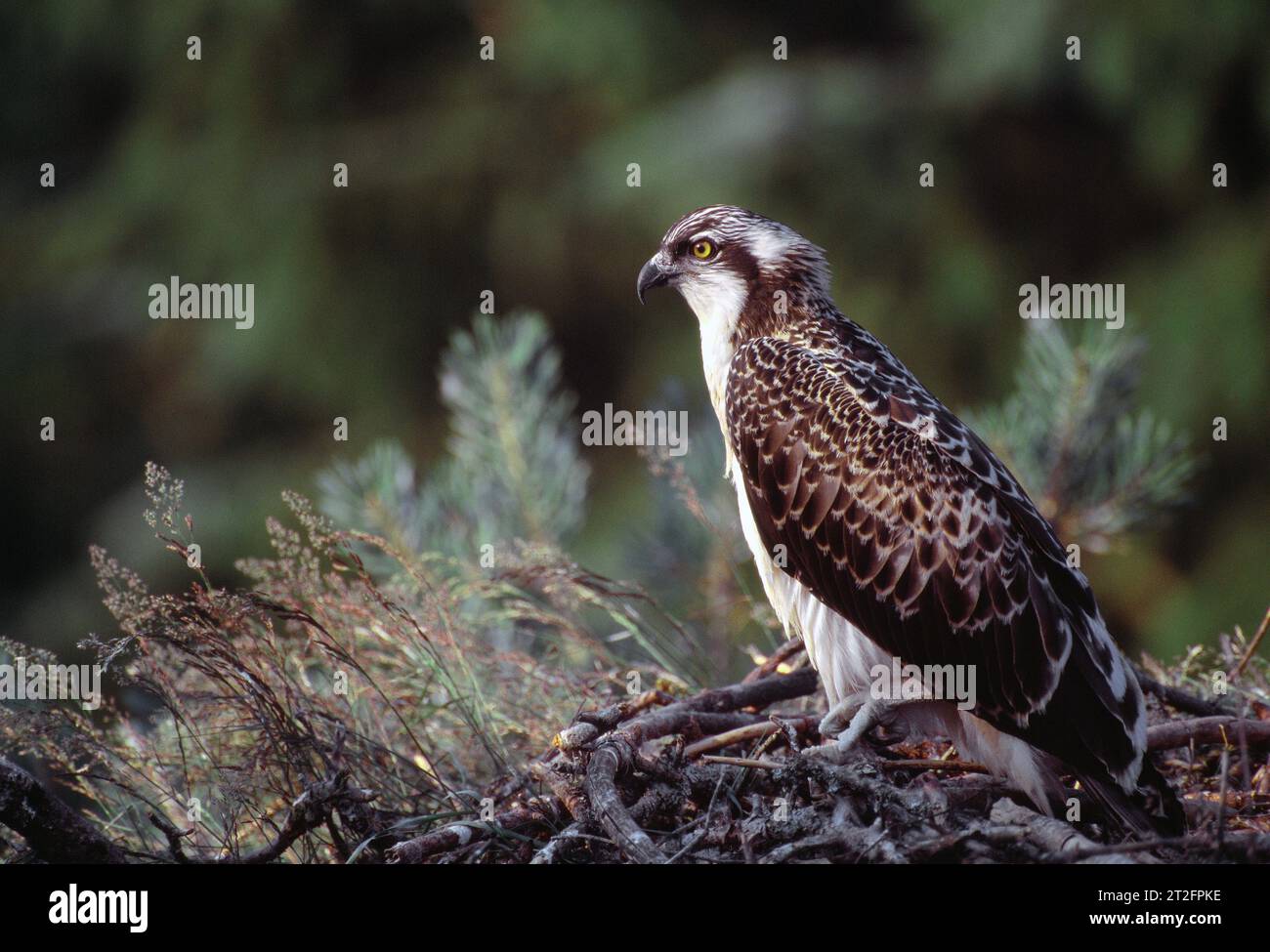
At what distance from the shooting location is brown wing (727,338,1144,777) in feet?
11.7

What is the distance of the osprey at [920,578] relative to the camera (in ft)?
11.6

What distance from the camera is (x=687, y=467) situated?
5094 millimetres

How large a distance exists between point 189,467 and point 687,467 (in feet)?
26.4

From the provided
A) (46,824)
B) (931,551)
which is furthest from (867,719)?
(46,824)

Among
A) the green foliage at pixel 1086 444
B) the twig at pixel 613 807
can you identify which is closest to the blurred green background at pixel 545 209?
the green foliage at pixel 1086 444

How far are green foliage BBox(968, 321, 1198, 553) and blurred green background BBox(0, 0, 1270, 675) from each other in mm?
3438

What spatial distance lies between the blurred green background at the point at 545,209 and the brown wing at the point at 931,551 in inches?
191

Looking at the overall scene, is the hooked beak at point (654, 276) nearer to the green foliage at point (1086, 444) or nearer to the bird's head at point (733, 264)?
the bird's head at point (733, 264)

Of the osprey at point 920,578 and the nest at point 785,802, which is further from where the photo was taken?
the osprey at point 920,578

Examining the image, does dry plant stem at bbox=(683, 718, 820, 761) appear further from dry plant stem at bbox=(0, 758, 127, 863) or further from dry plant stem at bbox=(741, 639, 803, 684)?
dry plant stem at bbox=(0, 758, 127, 863)

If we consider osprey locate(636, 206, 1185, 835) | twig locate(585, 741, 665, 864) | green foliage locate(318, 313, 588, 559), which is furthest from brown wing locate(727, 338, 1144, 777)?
green foliage locate(318, 313, 588, 559)

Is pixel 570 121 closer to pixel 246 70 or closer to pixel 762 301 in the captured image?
pixel 246 70
